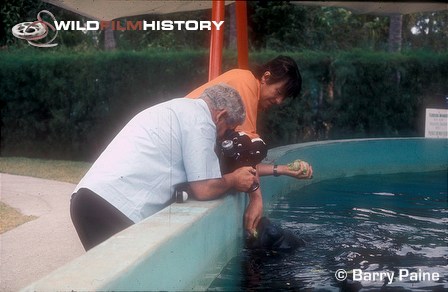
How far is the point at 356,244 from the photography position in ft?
19.4

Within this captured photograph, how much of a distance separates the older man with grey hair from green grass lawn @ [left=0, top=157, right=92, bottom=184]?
651 centimetres

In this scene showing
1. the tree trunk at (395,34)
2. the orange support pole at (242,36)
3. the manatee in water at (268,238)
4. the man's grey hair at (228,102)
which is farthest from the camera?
the tree trunk at (395,34)

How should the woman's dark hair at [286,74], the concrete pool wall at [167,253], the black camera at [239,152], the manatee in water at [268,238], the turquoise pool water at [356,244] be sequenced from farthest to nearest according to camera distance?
the manatee in water at [268,238] → the woman's dark hair at [286,74] → the turquoise pool water at [356,244] → the black camera at [239,152] → the concrete pool wall at [167,253]

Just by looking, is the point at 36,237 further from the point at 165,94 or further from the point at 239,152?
the point at 165,94

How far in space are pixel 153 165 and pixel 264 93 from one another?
164 centimetres

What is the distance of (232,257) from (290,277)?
589 millimetres

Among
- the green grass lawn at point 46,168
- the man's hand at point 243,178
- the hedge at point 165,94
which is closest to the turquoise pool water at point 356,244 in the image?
the man's hand at point 243,178

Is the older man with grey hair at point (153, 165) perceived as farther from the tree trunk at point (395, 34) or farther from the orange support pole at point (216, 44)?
the tree trunk at point (395, 34)

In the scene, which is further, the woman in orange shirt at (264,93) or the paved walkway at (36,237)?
the paved walkway at (36,237)

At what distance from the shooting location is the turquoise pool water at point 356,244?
4.66 meters

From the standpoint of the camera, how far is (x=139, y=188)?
3.92 m

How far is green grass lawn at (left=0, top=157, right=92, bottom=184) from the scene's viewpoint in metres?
11.0

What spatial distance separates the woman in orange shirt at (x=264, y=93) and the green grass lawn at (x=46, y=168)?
17.9ft

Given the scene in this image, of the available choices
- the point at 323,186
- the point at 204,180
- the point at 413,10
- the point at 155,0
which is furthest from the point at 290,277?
the point at 413,10
